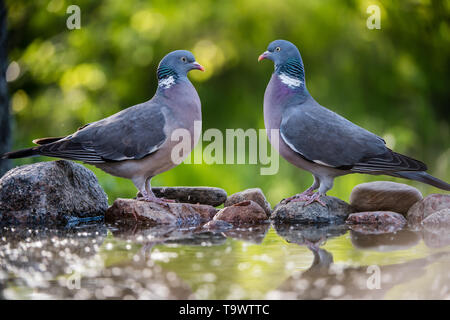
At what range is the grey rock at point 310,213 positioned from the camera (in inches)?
184

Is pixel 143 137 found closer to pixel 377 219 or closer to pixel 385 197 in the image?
pixel 377 219

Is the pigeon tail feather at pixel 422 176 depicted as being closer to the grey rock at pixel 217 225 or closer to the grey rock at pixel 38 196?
the grey rock at pixel 217 225

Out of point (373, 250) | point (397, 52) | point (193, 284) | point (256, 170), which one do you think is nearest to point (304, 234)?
point (373, 250)

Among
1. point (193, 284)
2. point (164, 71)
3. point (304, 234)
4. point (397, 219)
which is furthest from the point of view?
point (164, 71)

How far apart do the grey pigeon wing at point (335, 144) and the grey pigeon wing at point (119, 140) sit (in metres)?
1.00

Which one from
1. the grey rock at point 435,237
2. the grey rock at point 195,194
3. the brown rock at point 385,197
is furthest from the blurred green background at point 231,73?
the grey rock at point 435,237

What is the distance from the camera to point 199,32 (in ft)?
29.1

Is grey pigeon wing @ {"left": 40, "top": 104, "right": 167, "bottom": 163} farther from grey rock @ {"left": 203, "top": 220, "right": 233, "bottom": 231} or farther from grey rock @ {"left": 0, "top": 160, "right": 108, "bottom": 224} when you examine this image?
grey rock @ {"left": 203, "top": 220, "right": 233, "bottom": 231}

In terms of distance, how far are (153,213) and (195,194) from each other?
788 millimetres

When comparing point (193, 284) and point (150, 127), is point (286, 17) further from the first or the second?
point (193, 284)

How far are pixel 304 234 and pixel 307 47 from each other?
5.01 m

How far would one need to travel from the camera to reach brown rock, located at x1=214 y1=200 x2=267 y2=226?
465 cm

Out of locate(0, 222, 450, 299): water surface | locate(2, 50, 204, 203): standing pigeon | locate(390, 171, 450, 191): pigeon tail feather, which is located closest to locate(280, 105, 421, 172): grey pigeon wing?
locate(390, 171, 450, 191): pigeon tail feather

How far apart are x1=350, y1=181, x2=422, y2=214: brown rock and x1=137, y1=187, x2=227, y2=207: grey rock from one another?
1150mm
